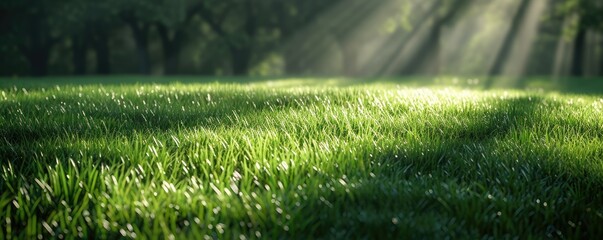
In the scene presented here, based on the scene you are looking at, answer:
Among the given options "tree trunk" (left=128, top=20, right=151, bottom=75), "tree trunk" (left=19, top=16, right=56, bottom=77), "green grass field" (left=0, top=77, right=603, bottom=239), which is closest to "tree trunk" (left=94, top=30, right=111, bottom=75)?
"tree trunk" (left=128, top=20, right=151, bottom=75)

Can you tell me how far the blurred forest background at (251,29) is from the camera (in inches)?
1074

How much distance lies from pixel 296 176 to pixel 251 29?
3144 cm

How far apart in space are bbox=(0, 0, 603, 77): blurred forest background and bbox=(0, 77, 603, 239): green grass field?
23623mm

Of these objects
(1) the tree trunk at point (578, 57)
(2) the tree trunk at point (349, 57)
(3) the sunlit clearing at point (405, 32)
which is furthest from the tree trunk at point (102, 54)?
(1) the tree trunk at point (578, 57)

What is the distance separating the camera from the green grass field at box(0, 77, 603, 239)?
1.89 m

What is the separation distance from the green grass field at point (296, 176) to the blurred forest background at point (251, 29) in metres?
23.6

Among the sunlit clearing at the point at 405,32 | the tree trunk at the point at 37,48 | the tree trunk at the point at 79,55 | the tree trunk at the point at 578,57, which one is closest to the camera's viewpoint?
the tree trunk at the point at 578,57

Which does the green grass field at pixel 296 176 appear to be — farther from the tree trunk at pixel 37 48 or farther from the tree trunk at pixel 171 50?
the tree trunk at pixel 37 48

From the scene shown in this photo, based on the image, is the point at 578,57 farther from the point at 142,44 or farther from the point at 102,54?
the point at 102,54

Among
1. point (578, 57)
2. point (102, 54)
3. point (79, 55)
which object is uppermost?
point (578, 57)

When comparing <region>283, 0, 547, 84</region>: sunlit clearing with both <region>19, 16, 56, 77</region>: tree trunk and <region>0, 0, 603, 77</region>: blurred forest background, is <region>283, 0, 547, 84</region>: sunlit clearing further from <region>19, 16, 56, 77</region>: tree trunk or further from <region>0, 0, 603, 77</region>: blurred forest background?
<region>19, 16, 56, 77</region>: tree trunk

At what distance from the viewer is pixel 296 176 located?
229cm

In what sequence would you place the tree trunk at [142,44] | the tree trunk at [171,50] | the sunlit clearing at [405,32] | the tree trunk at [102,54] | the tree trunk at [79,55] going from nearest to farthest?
1. the sunlit clearing at [405,32]
2. the tree trunk at [142,44]
3. the tree trunk at [102,54]
4. the tree trunk at [171,50]
5. the tree trunk at [79,55]

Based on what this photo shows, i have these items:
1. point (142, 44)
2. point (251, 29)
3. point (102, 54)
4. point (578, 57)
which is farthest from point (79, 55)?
point (578, 57)
